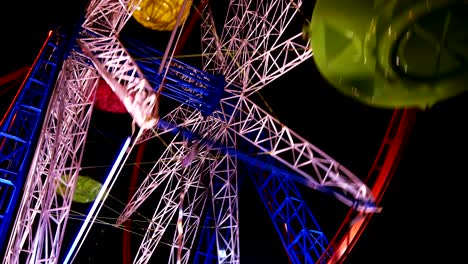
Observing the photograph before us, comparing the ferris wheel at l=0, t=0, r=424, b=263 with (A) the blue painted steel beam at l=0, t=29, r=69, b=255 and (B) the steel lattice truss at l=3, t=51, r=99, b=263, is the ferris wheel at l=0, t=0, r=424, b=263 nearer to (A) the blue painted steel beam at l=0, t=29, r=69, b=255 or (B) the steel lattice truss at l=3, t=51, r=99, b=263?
(B) the steel lattice truss at l=3, t=51, r=99, b=263

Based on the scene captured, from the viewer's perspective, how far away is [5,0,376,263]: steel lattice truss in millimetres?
5328

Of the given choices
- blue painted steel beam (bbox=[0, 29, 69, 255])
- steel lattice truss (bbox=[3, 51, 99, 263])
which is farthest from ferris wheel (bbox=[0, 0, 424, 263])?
blue painted steel beam (bbox=[0, 29, 69, 255])

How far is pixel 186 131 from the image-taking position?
7.59 metres

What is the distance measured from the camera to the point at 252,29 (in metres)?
8.05

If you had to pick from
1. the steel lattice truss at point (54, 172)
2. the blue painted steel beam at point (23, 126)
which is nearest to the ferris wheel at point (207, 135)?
the steel lattice truss at point (54, 172)

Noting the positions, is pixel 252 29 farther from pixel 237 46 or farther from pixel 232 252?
pixel 232 252

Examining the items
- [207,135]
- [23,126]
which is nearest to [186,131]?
[207,135]

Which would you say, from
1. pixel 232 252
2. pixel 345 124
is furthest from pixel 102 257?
pixel 345 124

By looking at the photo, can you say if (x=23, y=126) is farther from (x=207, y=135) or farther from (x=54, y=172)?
(x=207, y=135)

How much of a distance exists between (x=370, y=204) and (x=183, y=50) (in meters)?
5.27

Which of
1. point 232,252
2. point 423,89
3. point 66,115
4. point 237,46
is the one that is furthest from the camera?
point 237,46

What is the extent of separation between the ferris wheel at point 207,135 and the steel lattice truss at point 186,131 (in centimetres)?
2

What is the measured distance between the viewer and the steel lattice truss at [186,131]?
17.5ft

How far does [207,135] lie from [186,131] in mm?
397
